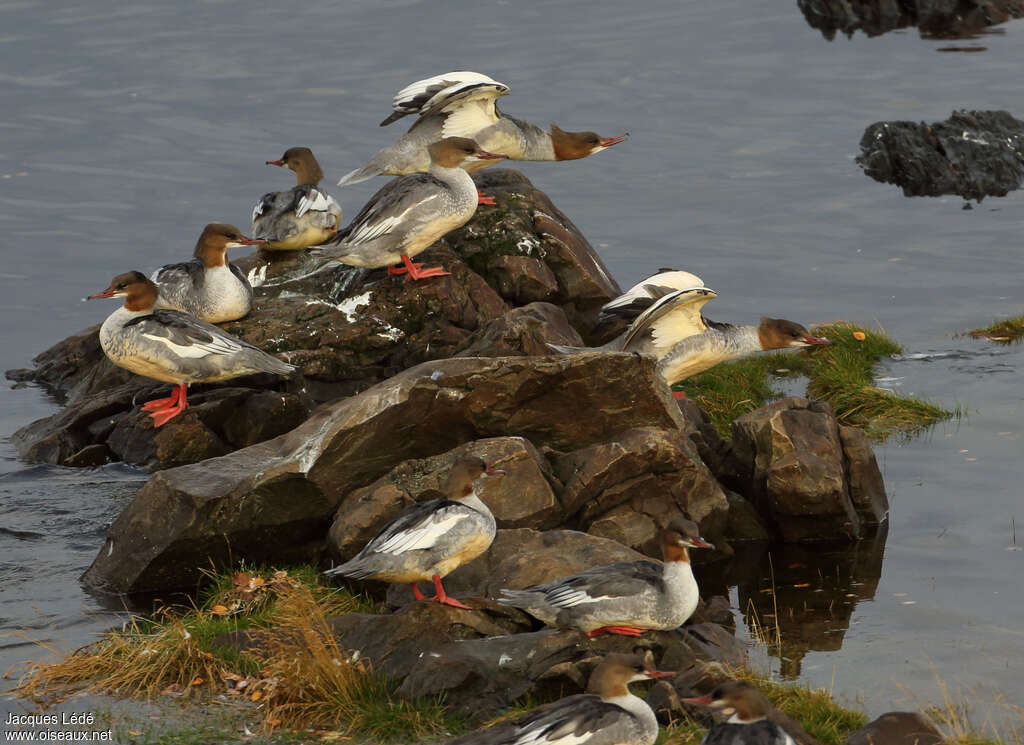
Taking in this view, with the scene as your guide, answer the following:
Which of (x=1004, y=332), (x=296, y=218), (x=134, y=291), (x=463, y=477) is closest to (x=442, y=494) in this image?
(x=463, y=477)

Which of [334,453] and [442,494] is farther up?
[334,453]

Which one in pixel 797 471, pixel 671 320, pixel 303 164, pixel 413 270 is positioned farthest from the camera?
pixel 303 164

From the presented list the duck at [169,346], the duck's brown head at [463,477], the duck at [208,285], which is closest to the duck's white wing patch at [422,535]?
the duck's brown head at [463,477]

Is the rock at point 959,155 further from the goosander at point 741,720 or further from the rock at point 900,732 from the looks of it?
the goosander at point 741,720

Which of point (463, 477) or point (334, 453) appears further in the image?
point (334, 453)

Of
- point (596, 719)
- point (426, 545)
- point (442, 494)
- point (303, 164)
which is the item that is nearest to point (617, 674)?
point (596, 719)

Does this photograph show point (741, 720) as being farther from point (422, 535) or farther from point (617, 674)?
point (422, 535)

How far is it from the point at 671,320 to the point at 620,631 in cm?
482

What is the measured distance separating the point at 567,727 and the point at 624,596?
1.72m

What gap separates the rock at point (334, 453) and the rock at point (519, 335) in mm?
Answer: 1042

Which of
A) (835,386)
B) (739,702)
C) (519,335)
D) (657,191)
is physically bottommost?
(657,191)

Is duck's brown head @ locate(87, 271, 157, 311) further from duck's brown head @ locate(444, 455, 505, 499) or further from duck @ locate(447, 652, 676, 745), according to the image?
duck @ locate(447, 652, 676, 745)

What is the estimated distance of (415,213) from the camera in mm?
13078

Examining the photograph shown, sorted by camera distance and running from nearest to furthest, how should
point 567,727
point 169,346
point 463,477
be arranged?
point 567,727 → point 463,477 → point 169,346
